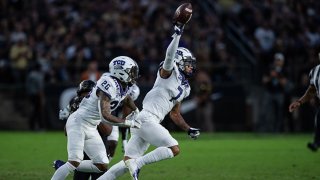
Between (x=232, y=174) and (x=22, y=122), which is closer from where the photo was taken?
(x=232, y=174)

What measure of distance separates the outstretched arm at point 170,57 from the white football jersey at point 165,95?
0.37 feet

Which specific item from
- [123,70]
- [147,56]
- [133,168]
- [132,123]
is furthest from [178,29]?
[147,56]

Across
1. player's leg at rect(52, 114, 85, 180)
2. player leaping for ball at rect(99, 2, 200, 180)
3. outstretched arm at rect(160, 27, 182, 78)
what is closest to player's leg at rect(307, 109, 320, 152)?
player leaping for ball at rect(99, 2, 200, 180)

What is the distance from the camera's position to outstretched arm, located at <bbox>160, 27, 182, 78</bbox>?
9055 millimetres

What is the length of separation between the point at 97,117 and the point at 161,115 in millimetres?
810

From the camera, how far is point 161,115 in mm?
9547

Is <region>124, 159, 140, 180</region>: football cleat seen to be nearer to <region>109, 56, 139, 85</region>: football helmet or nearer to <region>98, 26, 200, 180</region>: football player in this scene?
<region>98, 26, 200, 180</region>: football player

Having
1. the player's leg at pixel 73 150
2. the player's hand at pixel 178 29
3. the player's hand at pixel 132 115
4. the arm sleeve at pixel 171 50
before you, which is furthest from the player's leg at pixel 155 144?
the player's hand at pixel 178 29

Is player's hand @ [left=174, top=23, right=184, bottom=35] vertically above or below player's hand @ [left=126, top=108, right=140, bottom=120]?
above

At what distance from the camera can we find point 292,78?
22.1 metres

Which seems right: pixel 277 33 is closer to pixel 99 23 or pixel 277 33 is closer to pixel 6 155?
pixel 99 23

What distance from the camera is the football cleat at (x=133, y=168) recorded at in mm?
8992

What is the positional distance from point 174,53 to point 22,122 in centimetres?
1350

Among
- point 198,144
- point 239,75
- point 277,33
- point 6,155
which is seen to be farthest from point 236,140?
point 6,155
